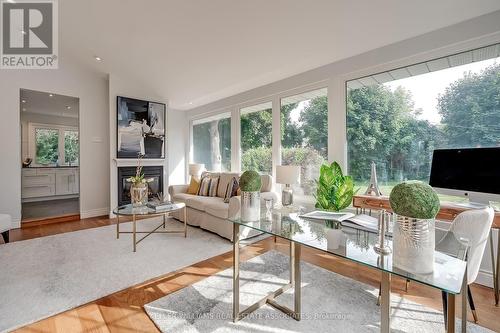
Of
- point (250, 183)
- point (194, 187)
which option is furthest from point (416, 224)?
point (194, 187)

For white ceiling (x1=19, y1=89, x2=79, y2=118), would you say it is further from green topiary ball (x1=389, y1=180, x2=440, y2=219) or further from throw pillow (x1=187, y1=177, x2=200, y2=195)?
green topiary ball (x1=389, y1=180, x2=440, y2=219)

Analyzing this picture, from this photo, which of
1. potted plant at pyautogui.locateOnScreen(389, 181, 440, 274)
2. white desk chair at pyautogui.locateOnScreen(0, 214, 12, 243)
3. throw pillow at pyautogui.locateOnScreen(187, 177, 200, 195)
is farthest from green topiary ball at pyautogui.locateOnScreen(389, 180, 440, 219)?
white desk chair at pyautogui.locateOnScreen(0, 214, 12, 243)

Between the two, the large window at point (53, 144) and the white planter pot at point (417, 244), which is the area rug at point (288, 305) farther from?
the large window at point (53, 144)

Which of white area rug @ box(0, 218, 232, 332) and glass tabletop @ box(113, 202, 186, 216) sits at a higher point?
glass tabletop @ box(113, 202, 186, 216)

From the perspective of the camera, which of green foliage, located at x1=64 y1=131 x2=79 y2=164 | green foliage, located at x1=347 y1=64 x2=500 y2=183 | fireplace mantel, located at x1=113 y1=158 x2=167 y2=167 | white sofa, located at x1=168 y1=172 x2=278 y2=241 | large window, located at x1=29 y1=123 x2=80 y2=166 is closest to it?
green foliage, located at x1=347 y1=64 x2=500 y2=183

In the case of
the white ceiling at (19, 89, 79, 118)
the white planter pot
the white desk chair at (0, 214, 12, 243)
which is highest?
the white ceiling at (19, 89, 79, 118)

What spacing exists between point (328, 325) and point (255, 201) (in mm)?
985

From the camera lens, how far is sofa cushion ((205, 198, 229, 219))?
10.6ft

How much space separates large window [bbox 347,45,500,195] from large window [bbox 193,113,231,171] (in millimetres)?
2752

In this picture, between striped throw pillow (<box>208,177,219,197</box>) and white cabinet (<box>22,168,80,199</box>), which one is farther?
white cabinet (<box>22,168,80,199</box>)

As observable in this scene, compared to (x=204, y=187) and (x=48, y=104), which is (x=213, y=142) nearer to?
(x=204, y=187)

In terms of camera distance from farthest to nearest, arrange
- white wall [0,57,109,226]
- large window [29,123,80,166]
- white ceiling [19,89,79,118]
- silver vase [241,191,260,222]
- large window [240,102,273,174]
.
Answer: large window [29,123,80,166] < white ceiling [19,89,79,118] < large window [240,102,273,174] < white wall [0,57,109,226] < silver vase [241,191,260,222]

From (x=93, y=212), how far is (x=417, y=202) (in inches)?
217

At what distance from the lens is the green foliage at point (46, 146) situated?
20.1 ft
